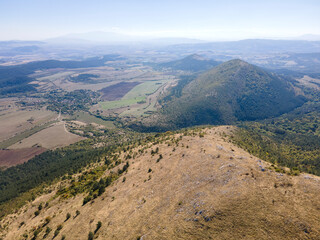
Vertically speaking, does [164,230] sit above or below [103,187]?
above

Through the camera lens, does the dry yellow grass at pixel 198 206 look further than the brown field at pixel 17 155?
No

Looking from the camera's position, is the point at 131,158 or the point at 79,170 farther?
the point at 79,170

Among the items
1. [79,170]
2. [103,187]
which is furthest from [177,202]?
[79,170]

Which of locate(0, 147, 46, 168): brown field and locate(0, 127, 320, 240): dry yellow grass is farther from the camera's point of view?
locate(0, 147, 46, 168): brown field

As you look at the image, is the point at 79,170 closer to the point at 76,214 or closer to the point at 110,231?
the point at 76,214

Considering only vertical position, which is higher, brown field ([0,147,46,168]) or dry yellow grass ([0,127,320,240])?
dry yellow grass ([0,127,320,240])
